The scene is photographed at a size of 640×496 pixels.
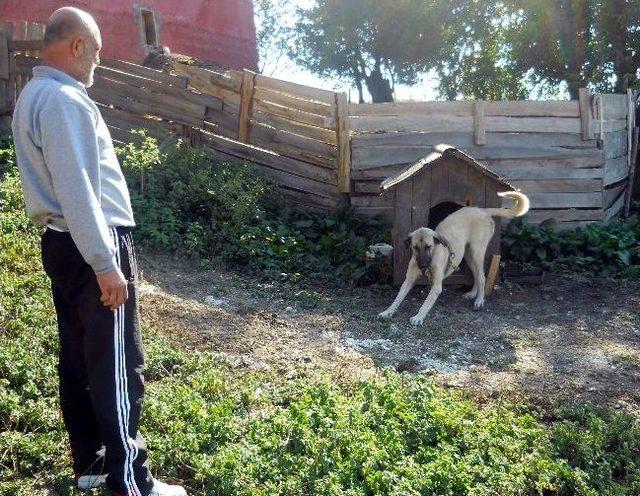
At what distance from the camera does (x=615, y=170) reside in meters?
9.78

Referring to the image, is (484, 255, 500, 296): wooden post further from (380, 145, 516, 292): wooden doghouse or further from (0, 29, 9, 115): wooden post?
(0, 29, 9, 115): wooden post

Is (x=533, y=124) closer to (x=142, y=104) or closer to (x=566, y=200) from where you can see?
(x=566, y=200)

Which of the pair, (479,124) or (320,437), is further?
(479,124)

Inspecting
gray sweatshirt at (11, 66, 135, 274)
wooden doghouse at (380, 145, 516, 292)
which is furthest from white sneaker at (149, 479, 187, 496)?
wooden doghouse at (380, 145, 516, 292)

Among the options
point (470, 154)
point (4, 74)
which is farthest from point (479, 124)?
point (4, 74)

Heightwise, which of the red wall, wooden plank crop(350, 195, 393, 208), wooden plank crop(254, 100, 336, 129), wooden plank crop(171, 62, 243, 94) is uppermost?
the red wall

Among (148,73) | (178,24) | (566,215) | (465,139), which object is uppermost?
(178,24)

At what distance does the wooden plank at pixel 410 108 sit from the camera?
830cm

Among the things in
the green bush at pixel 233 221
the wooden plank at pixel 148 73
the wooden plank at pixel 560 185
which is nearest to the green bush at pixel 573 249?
the wooden plank at pixel 560 185

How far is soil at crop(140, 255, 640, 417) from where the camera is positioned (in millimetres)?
4715

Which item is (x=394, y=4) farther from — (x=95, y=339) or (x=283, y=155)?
(x=95, y=339)

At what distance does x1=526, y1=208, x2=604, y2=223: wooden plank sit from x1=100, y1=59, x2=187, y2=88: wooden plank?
482cm

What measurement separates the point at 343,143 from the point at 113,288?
5.91 m

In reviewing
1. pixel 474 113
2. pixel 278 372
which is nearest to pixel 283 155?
pixel 474 113
